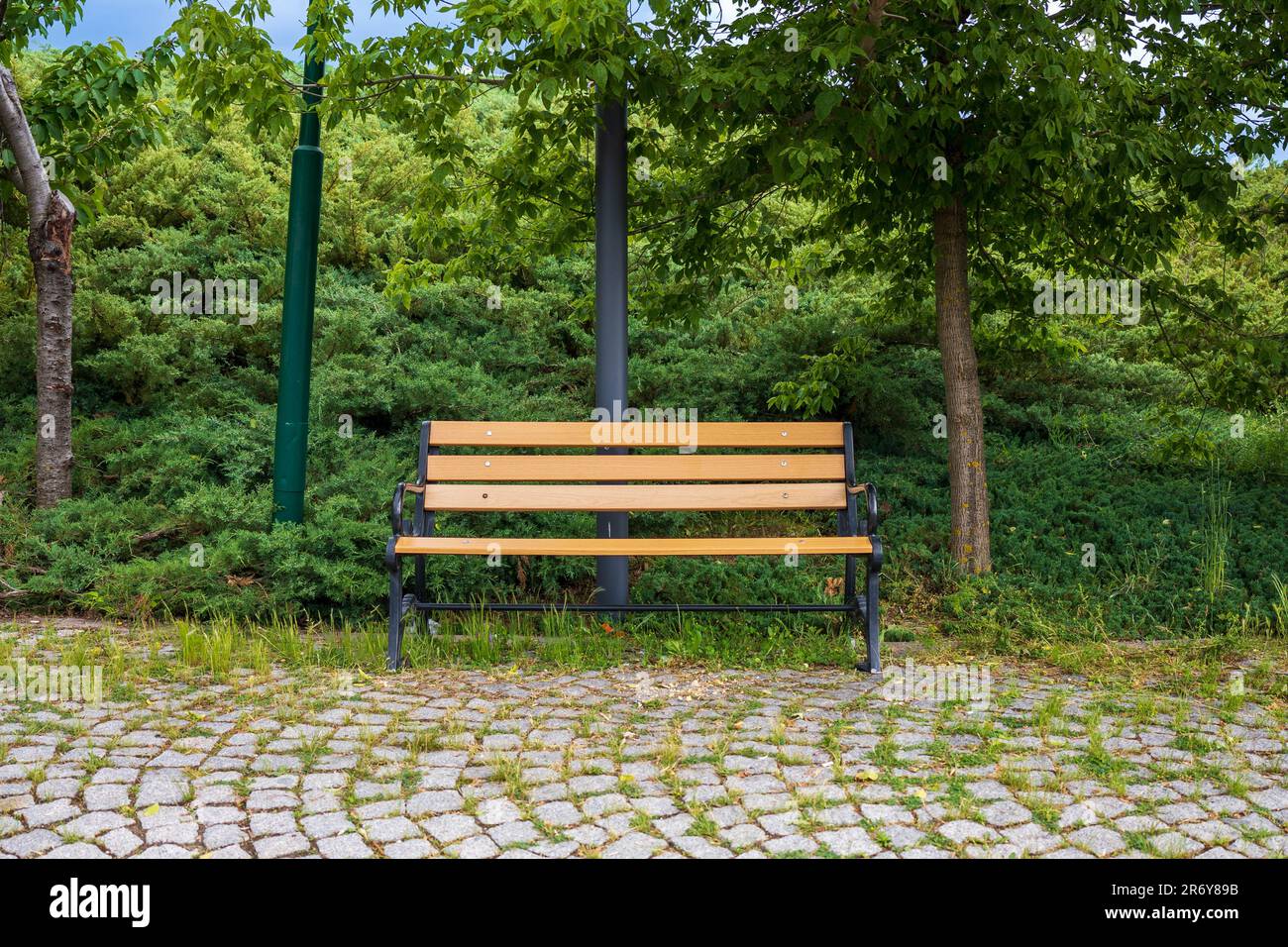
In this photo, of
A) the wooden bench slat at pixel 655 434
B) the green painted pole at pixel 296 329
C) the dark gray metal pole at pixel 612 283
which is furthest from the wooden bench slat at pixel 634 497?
the green painted pole at pixel 296 329

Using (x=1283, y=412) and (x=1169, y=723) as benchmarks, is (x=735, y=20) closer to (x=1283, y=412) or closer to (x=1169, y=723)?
(x=1169, y=723)

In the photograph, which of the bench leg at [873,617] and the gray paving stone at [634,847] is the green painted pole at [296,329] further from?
the gray paving stone at [634,847]

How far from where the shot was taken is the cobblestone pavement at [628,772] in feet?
10.6

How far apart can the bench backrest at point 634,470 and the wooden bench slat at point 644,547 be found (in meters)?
0.36

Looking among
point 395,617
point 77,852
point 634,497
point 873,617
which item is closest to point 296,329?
point 395,617

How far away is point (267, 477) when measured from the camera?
755 cm

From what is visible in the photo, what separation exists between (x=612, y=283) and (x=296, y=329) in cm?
190

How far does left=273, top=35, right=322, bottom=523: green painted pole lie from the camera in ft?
22.1

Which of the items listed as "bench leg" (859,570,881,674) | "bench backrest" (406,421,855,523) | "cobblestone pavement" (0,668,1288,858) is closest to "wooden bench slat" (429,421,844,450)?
"bench backrest" (406,421,855,523)

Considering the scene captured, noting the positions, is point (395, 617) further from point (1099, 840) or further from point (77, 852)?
point (1099, 840)

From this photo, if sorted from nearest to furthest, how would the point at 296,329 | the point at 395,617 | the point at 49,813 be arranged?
1. the point at 49,813
2. the point at 395,617
3. the point at 296,329

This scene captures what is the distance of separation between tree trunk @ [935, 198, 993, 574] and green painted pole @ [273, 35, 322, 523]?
12.2ft

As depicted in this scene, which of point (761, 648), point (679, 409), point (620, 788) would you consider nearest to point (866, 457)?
point (679, 409)

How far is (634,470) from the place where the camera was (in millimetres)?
6086
